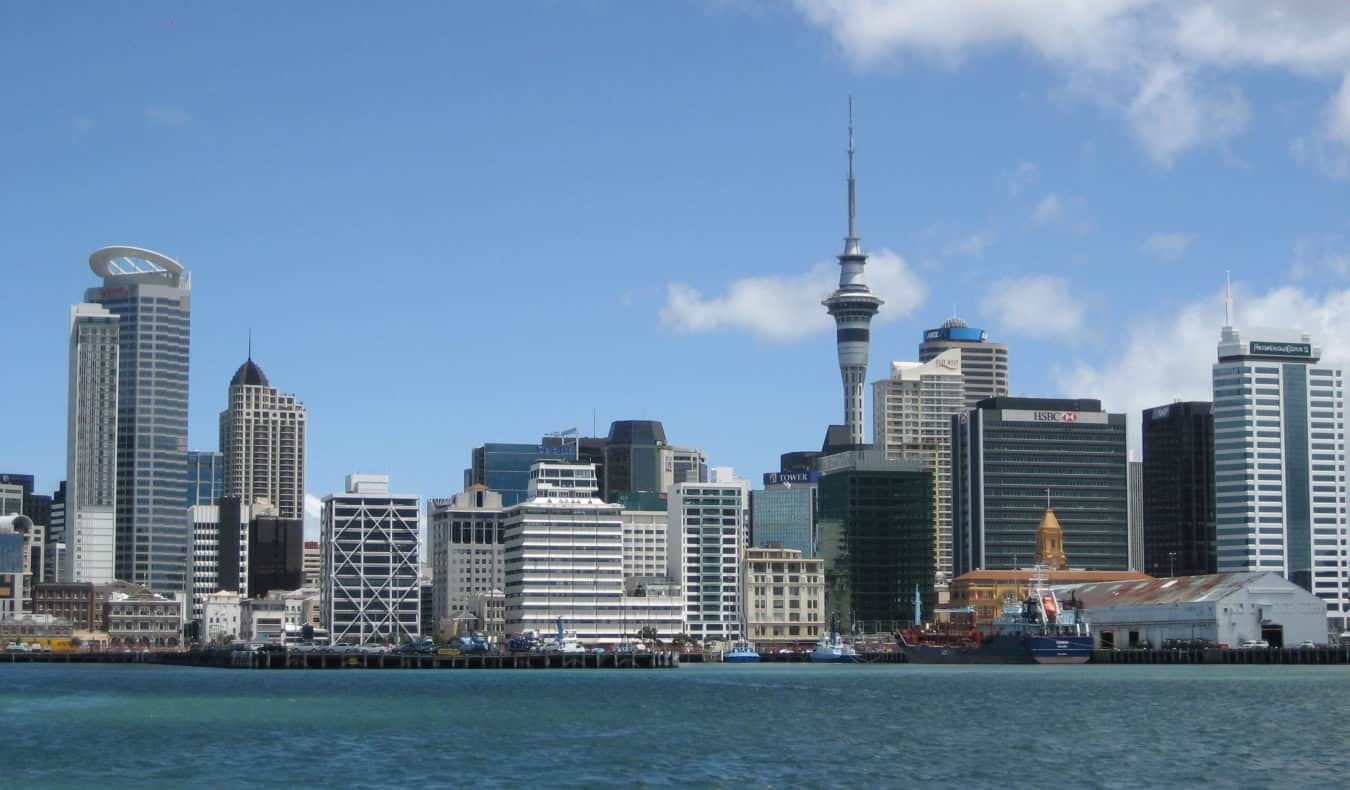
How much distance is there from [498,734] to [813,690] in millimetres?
62145

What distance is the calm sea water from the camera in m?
87.8

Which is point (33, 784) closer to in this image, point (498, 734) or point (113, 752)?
A: point (113, 752)

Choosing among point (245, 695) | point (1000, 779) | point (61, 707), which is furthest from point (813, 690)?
point (1000, 779)

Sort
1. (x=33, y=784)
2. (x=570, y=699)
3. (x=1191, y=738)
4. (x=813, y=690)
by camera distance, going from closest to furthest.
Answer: (x=33, y=784) < (x=1191, y=738) < (x=570, y=699) < (x=813, y=690)

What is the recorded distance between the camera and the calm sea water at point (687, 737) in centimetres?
8775

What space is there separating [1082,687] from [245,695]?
65569 mm

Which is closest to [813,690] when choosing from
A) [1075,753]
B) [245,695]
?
[245,695]

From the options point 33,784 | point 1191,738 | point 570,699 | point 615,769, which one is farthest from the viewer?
point 570,699

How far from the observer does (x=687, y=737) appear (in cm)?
10900

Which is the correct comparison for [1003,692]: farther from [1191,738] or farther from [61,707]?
[61,707]

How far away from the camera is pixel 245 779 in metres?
86.2

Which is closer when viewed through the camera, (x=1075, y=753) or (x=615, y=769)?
(x=615, y=769)

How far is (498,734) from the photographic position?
112 meters

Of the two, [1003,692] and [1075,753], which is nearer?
[1075,753]
